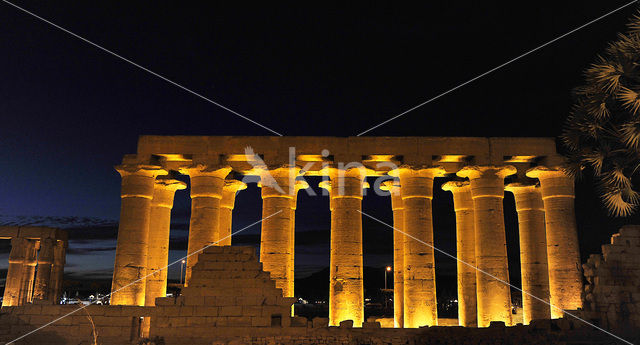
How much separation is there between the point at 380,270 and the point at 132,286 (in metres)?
85.9

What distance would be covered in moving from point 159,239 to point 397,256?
1241 centimetres

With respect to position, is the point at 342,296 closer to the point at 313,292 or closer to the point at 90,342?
the point at 90,342

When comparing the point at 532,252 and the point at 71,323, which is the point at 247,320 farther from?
the point at 532,252

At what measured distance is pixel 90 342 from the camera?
2048cm

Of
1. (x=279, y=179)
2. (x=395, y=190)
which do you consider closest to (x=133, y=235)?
(x=279, y=179)

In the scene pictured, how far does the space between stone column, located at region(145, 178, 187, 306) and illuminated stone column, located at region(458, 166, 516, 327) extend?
1494 centimetres

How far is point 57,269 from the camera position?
1283 inches

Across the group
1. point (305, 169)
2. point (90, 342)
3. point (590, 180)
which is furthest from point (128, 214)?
point (590, 180)

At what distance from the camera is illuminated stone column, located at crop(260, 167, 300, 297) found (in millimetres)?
25453

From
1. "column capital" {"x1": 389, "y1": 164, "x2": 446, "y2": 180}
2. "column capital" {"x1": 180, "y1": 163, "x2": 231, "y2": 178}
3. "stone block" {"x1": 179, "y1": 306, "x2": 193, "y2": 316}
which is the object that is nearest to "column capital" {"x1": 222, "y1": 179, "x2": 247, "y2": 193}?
"column capital" {"x1": 180, "y1": 163, "x2": 231, "y2": 178}

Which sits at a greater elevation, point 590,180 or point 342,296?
point 590,180

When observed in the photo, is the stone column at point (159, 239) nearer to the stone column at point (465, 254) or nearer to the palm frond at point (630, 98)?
the stone column at point (465, 254)

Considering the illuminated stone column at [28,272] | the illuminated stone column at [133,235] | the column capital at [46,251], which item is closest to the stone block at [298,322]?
the illuminated stone column at [133,235]

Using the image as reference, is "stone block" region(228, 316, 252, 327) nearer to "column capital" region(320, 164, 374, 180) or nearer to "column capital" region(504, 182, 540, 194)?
"column capital" region(320, 164, 374, 180)
